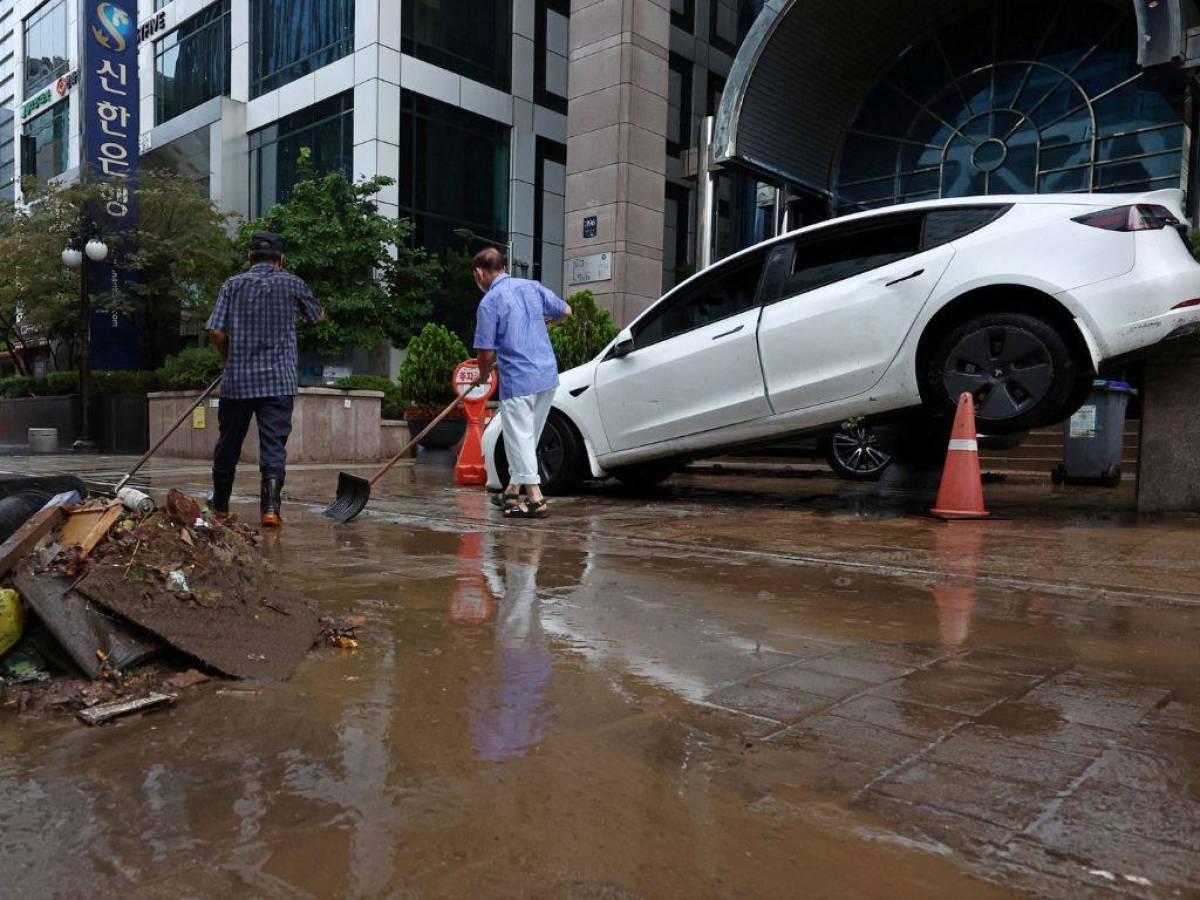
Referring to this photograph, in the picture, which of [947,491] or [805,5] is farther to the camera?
[805,5]

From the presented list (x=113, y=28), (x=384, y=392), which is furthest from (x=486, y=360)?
(x=113, y=28)

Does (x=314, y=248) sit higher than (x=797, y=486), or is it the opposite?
(x=314, y=248)

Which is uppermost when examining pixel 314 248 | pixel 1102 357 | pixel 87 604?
pixel 314 248

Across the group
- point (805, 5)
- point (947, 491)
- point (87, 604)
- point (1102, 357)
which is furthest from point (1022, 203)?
point (805, 5)

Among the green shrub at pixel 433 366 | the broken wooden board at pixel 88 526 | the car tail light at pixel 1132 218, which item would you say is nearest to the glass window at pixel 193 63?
the green shrub at pixel 433 366

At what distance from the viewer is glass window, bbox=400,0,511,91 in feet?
74.9

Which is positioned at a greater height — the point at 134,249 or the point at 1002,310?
the point at 134,249

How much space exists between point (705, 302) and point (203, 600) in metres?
4.58

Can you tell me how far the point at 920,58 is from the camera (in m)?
19.3

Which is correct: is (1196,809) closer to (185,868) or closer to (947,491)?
(185,868)

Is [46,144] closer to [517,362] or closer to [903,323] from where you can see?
[517,362]

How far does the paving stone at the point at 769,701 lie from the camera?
204 centimetres

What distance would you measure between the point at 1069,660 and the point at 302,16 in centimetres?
2678

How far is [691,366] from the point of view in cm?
624
